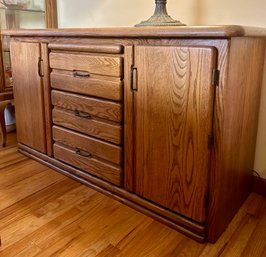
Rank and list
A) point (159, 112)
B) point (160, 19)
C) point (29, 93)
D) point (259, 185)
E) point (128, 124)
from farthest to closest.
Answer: point (29, 93) < point (259, 185) < point (160, 19) < point (128, 124) < point (159, 112)

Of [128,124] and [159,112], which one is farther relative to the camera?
[128,124]

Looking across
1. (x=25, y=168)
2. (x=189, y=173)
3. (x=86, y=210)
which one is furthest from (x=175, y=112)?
(x=25, y=168)

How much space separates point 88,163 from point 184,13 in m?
0.94

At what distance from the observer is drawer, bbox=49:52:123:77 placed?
4.25 ft

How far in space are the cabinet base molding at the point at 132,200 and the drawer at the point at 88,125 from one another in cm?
24

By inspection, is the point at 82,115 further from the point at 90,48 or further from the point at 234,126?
the point at 234,126

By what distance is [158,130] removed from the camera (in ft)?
4.00

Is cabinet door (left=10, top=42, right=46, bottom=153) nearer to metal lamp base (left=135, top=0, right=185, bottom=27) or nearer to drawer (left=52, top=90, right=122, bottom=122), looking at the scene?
drawer (left=52, top=90, right=122, bottom=122)

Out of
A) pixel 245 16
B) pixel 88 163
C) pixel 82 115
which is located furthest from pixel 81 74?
pixel 245 16

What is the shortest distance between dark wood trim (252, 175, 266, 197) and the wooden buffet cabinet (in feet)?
0.26

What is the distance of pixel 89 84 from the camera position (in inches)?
55.9

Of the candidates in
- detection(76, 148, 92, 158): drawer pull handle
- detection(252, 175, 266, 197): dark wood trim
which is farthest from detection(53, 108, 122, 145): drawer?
A: detection(252, 175, 266, 197): dark wood trim

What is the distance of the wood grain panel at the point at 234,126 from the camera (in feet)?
3.41

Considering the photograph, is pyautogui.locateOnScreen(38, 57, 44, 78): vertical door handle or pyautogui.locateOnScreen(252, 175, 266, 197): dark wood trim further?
pyautogui.locateOnScreen(38, 57, 44, 78): vertical door handle
